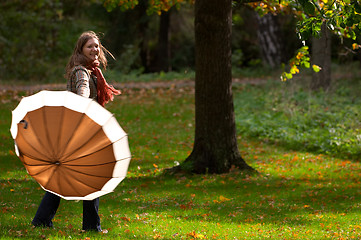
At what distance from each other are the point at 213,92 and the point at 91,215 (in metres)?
4.72

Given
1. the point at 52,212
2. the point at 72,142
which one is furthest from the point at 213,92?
the point at 72,142

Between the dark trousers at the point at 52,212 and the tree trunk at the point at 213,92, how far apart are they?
4.51 meters

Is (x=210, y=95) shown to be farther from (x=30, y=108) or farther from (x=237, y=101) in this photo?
(x=237, y=101)

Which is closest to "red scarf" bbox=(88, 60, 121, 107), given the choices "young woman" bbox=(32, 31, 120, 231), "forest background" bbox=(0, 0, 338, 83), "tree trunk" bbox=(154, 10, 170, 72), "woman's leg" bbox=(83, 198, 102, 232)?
"young woman" bbox=(32, 31, 120, 231)

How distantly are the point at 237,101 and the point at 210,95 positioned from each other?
31.5ft

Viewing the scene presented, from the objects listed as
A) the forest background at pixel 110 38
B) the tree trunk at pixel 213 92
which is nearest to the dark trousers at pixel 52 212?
the tree trunk at pixel 213 92

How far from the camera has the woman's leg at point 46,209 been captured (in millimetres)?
5957

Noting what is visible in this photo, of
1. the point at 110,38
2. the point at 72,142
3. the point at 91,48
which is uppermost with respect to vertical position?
the point at 110,38

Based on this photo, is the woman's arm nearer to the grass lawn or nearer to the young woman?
the young woman

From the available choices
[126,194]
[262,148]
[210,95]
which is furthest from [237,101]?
[126,194]

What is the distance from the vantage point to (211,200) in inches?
343

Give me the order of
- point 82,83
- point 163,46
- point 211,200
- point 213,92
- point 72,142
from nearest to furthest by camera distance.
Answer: point 72,142 < point 82,83 < point 211,200 < point 213,92 < point 163,46

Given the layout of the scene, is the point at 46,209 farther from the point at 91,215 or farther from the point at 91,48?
the point at 91,48

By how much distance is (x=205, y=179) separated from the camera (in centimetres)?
1005
